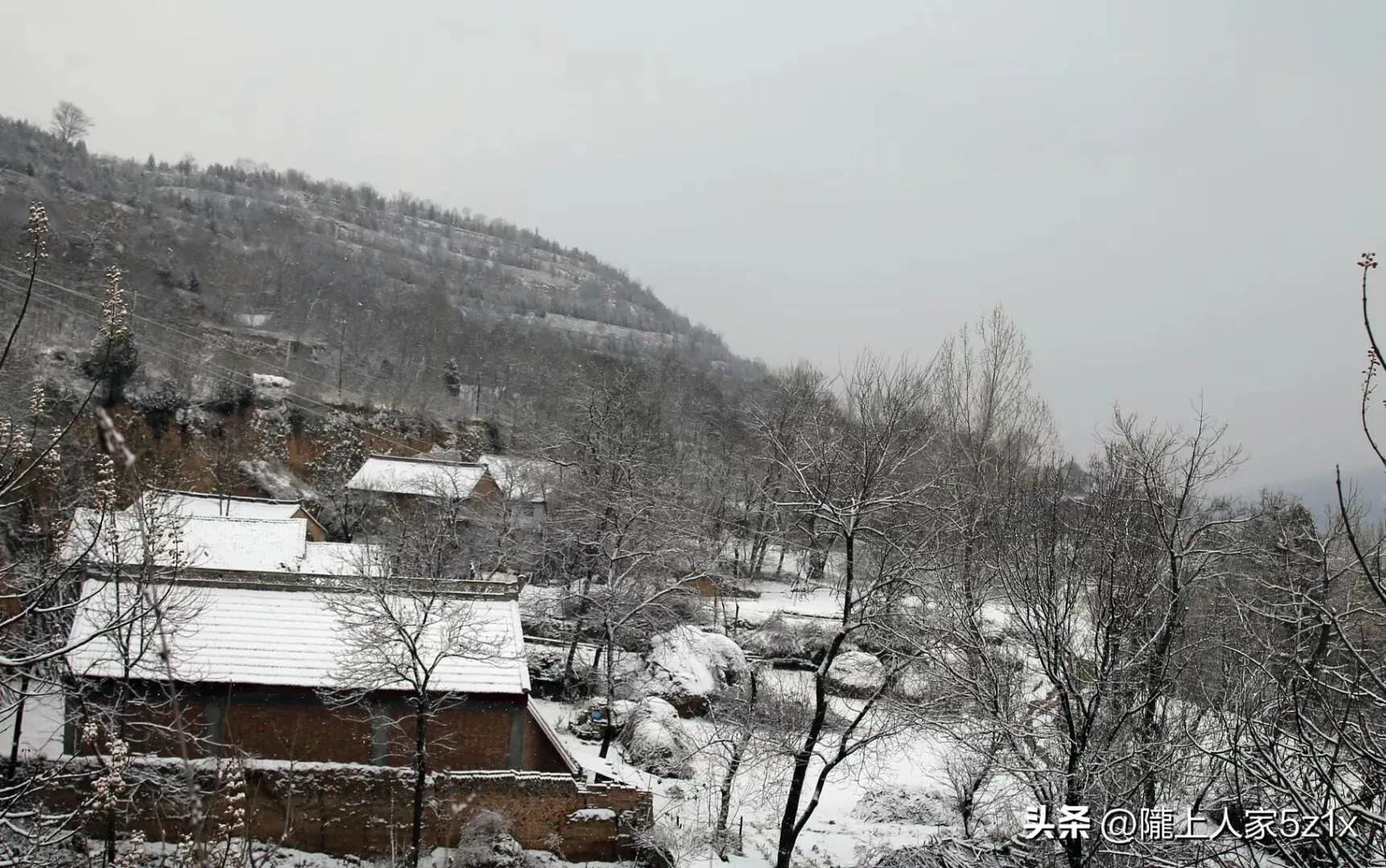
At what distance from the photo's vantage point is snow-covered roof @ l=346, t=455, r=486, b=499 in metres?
39.7

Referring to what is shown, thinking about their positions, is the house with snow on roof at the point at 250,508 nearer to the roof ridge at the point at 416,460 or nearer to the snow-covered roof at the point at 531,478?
the snow-covered roof at the point at 531,478

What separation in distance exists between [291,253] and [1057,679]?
260 ft

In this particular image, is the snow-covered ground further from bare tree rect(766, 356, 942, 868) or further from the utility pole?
the utility pole

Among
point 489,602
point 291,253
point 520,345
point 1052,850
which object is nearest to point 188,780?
point 1052,850

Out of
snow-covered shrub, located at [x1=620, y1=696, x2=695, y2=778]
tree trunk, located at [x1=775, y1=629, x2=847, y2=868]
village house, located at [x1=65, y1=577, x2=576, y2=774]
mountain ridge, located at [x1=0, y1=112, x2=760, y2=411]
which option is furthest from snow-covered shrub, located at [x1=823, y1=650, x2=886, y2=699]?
mountain ridge, located at [x1=0, y1=112, x2=760, y2=411]

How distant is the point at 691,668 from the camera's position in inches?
957

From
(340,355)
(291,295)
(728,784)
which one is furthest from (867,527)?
(291,295)

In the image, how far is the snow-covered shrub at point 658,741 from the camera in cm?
1989

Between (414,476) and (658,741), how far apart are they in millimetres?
25369

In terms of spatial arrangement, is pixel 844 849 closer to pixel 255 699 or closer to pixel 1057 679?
pixel 1057 679

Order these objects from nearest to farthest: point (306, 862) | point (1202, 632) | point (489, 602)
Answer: point (306, 862) < point (1202, 632) < point (489, 602)

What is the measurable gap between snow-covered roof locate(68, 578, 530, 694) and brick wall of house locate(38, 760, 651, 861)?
171 cm

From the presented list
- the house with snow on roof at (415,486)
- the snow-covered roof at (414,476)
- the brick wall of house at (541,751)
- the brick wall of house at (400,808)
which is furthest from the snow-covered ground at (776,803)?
the snow-covered roof at (414,476)

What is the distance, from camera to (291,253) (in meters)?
76.2
